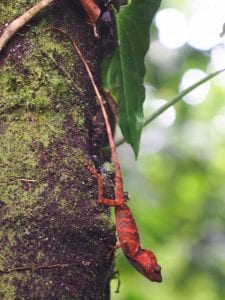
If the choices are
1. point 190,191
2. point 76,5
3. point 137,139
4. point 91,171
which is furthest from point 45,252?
point 190,191

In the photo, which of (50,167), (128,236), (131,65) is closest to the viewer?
(50,167)

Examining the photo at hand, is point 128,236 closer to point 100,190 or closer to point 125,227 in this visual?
point 125,227

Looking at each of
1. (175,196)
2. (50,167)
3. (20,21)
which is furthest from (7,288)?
(175,196)

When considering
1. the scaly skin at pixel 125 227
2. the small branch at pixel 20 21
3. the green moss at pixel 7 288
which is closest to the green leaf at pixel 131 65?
the scaly skin at pixel 125 227

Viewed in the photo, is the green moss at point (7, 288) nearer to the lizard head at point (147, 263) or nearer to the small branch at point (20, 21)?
the lizard head at point (147, 263)

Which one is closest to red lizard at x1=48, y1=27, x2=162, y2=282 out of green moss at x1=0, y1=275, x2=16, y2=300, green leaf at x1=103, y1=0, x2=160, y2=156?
green leaf at x1=103, y1=0, x2=160, y2=156

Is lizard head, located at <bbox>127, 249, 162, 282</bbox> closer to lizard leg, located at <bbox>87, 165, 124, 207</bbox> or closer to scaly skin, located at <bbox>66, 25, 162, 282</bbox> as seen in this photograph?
scaly skin, located at <bbox>66, 25, 162, 282</bbox>
